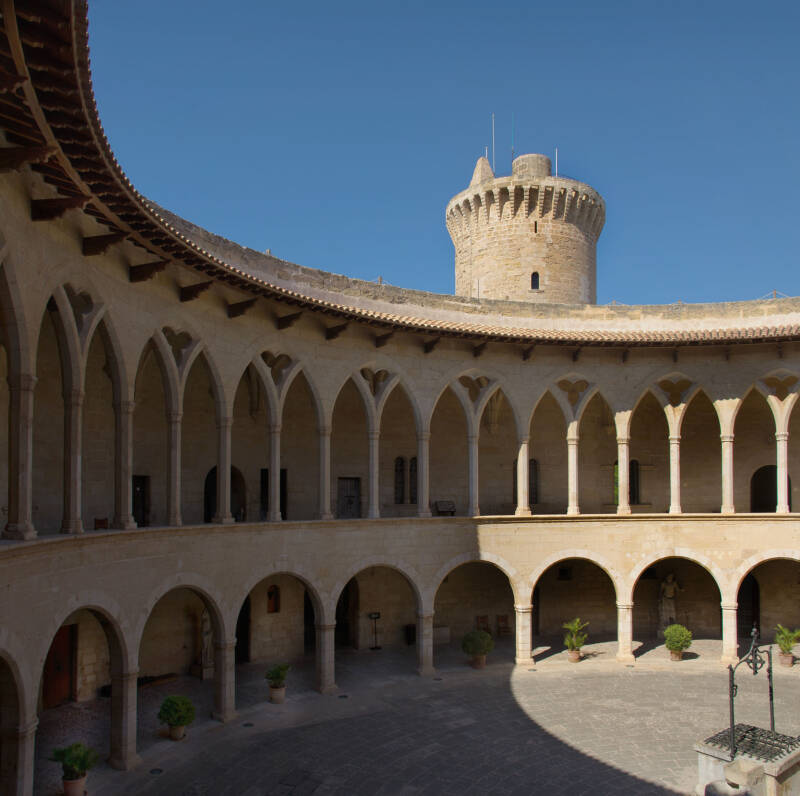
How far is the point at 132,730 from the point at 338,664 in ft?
28.4

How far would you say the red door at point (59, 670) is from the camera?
58.4 feet

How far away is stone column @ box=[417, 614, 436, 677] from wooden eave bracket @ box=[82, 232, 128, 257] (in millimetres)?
12981

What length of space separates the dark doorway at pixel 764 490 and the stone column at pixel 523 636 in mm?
8992

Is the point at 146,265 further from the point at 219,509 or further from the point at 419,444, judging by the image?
the point at 419,444

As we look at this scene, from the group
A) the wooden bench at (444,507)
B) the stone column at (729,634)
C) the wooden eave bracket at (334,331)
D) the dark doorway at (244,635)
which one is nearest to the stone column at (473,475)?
the wooden bench at (444,507)

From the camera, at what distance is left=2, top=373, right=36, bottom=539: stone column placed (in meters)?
11.4

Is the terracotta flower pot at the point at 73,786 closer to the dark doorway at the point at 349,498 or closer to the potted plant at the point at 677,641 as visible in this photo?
the dark doorway at the point at 349,498

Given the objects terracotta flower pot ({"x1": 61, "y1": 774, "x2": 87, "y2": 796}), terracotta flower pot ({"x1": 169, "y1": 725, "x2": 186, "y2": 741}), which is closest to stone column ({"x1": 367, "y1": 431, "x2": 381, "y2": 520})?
terracotta flower pot ({"x1": 169, "y1": 725, "x2": 186, "y2": 741})

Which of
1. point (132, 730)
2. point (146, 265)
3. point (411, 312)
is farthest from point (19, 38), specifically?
point (411, 312)

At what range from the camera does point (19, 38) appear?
760cm

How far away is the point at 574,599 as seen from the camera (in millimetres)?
26828

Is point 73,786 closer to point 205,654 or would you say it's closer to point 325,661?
point 325,661

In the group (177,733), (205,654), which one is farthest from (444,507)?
(177,733)

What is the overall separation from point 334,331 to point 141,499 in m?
6.44
